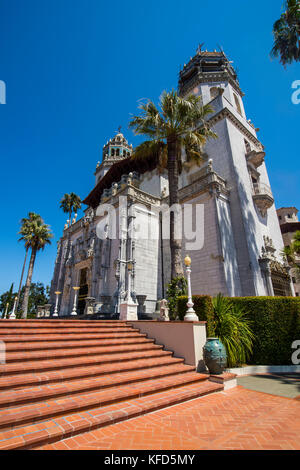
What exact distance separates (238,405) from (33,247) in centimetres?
3140

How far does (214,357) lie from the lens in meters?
6.21

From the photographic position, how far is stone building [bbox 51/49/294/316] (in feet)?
49.2

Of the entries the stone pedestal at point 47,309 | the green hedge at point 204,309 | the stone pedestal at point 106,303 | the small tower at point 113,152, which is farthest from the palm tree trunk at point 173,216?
the small tower at point 113,152

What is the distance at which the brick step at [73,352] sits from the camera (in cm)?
502

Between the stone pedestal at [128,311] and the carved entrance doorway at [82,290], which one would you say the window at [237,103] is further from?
the carved entrance doorway at [82,290]

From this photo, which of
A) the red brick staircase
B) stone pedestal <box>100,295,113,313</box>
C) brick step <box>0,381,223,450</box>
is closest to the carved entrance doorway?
stone pedestal <box>100,295,113,313</box>

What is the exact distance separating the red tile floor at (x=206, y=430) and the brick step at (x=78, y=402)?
22.0 inches

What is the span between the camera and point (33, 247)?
30062 millimetres

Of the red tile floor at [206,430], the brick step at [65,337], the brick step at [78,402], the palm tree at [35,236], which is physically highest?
the palm tree at [35,236]

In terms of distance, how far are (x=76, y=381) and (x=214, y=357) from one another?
12.5ft

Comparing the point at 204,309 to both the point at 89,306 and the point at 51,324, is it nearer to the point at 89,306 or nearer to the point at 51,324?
the point at 51,324

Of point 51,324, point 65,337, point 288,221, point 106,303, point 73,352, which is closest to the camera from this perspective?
point 73,352

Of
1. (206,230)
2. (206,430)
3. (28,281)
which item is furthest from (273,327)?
(28,281)

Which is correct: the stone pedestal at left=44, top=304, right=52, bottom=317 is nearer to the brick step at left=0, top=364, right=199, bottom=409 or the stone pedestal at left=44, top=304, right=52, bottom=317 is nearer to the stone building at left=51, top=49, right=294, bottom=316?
the stone building at left=51, top=49, right=294, bottom=316
